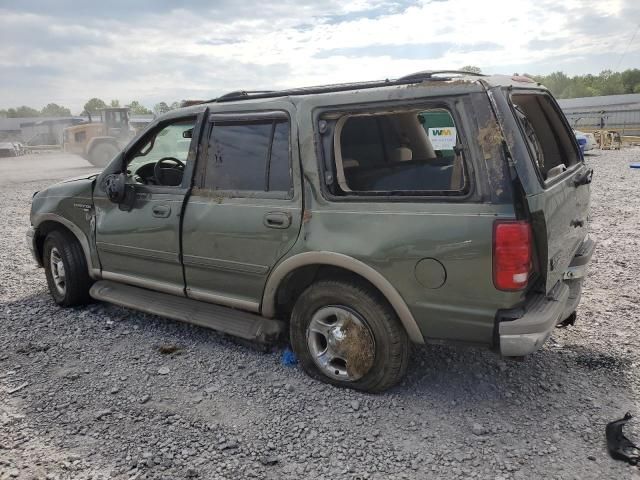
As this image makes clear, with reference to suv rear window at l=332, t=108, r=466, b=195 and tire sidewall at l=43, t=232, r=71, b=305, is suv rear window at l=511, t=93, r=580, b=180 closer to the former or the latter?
suv rear window at l=332, t=108, r=466, b=195

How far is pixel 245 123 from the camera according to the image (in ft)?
11.8

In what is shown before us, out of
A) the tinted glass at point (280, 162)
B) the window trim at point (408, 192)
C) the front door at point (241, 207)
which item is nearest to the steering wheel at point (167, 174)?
the front door at point (241, 207)

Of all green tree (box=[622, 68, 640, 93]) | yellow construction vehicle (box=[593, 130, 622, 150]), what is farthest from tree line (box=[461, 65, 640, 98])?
yellow construction vehicle (box=[593, 130, 622, 150])

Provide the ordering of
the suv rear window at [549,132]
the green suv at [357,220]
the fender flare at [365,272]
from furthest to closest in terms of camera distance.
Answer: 1. the suv rear window at [549,132]
2. the fender flare at [365,272]
3. the green suv at [357,220]

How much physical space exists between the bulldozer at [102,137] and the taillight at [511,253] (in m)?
21.2

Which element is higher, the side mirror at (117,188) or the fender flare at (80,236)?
the side mirror at (117,188)

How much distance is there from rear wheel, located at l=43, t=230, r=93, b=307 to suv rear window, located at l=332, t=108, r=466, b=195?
279 cm

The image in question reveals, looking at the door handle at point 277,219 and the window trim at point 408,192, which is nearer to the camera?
the window trim at point 408,192

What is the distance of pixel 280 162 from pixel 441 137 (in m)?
1.39

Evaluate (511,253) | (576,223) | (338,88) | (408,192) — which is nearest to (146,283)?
(338,88)

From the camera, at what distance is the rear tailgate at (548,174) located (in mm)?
2684

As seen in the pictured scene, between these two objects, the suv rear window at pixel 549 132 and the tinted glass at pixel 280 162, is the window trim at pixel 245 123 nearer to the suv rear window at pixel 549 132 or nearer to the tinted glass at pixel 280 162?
the tinted glass at pixel 280 162

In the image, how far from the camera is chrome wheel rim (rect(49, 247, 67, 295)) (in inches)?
192

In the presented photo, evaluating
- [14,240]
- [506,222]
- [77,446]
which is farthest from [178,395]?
[14,240]
